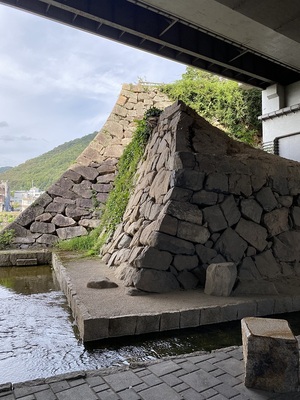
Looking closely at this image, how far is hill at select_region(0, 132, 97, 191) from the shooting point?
56.0ft

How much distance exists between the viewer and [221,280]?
16.6 ft

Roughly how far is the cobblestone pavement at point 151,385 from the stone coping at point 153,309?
1001mm

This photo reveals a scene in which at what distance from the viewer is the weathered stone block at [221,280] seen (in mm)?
5039

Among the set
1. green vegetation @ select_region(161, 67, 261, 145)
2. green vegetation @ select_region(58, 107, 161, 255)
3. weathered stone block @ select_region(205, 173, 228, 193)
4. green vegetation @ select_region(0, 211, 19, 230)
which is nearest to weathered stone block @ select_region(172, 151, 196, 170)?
weathered stone block @ select_region(205, 173, 228, 193)

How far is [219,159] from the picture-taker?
6258mm

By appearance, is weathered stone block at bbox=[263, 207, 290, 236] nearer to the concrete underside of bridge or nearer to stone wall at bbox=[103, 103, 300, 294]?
stone wall at bbox=[103, 103, 300, 294]

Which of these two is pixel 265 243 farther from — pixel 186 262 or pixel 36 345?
pixel 36 345

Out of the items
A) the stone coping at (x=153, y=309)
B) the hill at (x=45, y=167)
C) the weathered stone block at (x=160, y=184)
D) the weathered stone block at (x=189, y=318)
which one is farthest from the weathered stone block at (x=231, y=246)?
the hill at (x=45, y=167)

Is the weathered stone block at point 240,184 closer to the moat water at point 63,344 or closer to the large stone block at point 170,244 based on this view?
the large stone block at point 170,244

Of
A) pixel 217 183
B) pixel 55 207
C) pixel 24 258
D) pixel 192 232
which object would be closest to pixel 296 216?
pixel 217 183

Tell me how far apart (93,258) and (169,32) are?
605cm

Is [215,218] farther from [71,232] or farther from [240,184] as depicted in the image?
[71,232]

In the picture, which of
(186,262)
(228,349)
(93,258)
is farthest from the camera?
(93,258)

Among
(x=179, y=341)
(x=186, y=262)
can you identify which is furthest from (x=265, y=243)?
(x=179, y=341)
